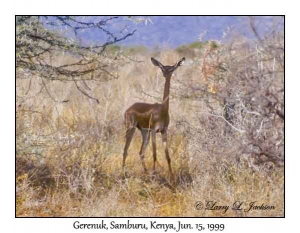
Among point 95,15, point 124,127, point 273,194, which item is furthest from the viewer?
point 124,127

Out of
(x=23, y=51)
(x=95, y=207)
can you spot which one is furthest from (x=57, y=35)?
(x=95, y=207)

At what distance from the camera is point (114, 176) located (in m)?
7.81

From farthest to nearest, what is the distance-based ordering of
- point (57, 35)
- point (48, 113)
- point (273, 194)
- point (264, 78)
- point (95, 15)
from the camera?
point (48, 113), point (57, 35), point (95, 15), point (273, 194), point (264, 78)

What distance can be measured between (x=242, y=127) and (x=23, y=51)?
254 centimetres

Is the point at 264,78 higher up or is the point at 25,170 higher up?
the point at 264,78

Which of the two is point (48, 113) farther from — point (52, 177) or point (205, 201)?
point (205, 201)

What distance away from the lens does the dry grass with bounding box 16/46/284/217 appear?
6.97m

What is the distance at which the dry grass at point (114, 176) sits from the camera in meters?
6.97

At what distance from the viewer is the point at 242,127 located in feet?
22.8

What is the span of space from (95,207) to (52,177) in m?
0.81
